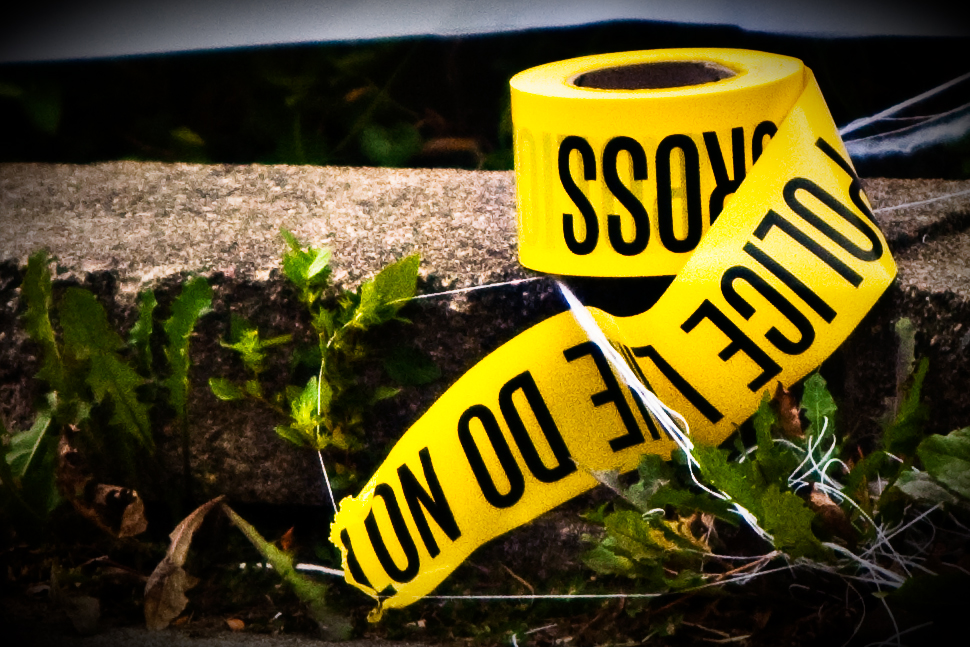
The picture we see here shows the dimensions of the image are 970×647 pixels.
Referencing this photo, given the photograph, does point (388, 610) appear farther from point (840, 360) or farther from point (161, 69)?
point (161, 69)

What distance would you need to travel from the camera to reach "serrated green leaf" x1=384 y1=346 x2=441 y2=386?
1073 mm

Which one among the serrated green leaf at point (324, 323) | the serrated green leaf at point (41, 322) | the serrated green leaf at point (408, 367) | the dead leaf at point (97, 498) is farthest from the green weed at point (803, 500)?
the serrated green leaf at point (41, 322)

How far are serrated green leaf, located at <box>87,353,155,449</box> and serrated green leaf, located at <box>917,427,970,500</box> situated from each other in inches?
35.9

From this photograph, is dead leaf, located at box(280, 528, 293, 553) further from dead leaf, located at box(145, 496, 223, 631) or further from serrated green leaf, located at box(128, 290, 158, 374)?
serrated green leaf, located at box(128, 290, 158, 374)

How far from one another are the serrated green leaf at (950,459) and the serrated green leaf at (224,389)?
2.56 ft

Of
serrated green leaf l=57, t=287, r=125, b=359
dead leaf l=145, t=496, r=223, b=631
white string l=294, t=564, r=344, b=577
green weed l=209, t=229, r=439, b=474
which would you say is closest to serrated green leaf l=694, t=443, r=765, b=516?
green weed l=209, t=229, r=439, b=474

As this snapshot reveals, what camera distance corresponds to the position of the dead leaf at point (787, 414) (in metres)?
0.98

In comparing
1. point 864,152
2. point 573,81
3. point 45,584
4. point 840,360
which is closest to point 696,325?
point 840,360

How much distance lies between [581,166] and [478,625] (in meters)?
0.55

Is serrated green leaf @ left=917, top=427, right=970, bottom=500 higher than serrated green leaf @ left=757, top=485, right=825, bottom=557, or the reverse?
serrated green leaf @ left=917, top=427, right=970, bottom=500

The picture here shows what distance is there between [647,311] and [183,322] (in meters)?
0.58

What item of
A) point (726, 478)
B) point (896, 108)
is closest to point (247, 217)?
point (726, 478)

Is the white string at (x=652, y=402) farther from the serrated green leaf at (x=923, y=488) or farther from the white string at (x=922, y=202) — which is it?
the white string at (x=922, y=202)

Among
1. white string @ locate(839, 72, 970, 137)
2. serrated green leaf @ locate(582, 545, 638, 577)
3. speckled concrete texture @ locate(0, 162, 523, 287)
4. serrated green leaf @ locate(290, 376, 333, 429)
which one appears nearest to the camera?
serrated green leaf @ locate(582, 545, 638, 577)
